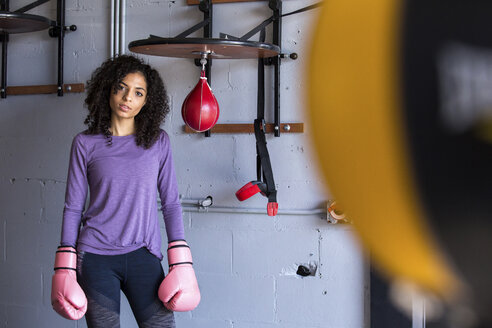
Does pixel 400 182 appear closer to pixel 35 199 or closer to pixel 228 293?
pixel 228 293

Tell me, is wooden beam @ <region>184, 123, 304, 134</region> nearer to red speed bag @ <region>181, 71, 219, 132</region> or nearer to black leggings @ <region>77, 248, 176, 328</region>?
red speed bag @ <region>181, 71, 219, 132</region>

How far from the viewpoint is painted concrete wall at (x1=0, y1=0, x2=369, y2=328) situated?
1927mm

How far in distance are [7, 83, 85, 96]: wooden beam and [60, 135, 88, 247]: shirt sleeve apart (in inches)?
25.2

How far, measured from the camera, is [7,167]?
89.0 inches

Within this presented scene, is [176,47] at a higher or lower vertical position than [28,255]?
higher

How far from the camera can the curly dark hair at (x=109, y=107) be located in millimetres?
1562

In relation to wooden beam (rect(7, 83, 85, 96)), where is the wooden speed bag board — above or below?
below

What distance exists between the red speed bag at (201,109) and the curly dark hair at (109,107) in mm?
94

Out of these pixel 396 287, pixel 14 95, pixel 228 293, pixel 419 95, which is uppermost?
pixel 14 95

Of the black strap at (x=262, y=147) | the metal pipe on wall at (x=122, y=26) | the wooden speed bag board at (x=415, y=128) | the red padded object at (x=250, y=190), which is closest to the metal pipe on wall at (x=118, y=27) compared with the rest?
the metal pipe on wall at (x=122, y=26)

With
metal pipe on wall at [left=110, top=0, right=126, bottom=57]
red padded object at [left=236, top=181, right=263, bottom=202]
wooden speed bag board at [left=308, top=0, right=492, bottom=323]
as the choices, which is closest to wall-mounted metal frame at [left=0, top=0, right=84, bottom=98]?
metal pipe on wall at [left=110, top=0, right=126, bottom=57]

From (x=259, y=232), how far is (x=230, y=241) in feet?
0.35

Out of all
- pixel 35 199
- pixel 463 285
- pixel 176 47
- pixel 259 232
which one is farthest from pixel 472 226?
pixel 35 199

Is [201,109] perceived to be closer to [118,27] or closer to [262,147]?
[262,147]
